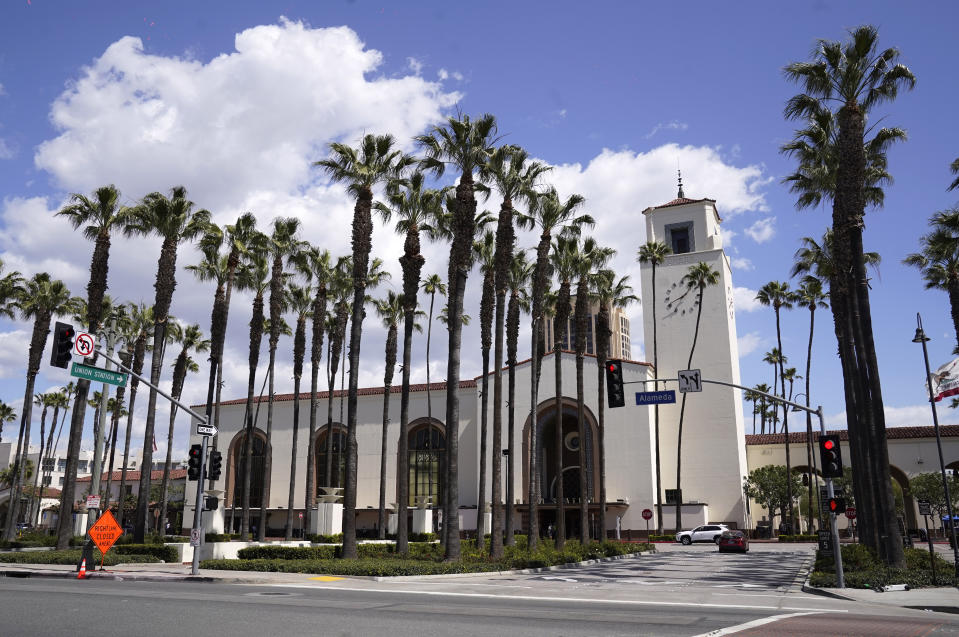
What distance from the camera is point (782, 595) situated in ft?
61.4

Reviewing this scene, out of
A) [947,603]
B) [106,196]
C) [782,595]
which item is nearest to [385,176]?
[106,196]

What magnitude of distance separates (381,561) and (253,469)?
40.8 metres

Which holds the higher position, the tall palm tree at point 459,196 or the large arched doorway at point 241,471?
the tall palm tree at point 459,196

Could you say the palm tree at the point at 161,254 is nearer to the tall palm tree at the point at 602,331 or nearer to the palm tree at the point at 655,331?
the tall palm tree at the point at 602,331

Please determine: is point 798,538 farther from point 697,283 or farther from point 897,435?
point 697,283

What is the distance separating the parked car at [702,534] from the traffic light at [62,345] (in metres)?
43.4

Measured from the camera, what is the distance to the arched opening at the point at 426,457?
57250 mm

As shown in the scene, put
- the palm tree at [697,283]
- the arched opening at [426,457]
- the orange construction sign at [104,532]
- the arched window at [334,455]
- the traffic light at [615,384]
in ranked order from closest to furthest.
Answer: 1. the orange construction sign at [104,532]
2. the traffic light at [615,384]
3. the palm tree at [697,283]
4. the arched opening at [426,457]
5. the arched window at [334,455]

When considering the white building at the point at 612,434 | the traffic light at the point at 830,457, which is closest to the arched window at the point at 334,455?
the white building at the point at 612,434

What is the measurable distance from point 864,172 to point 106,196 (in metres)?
31.8

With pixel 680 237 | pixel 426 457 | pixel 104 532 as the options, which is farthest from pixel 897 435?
pixel 104 532

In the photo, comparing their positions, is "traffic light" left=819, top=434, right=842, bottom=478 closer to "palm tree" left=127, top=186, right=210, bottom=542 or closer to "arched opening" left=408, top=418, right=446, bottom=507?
"palm tree" left=127, top=186, right=210, bottom=542

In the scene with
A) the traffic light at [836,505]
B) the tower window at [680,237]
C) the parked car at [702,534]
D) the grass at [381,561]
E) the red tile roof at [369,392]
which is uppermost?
the tower window at [680,237]

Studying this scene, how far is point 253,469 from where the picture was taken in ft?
204
